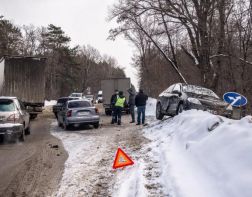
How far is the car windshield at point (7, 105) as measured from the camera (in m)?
12.3

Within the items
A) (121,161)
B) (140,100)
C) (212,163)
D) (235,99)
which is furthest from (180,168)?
(140,100)

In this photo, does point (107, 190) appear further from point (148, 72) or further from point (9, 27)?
point (9, 27)

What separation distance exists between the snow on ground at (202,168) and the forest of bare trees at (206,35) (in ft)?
25.9

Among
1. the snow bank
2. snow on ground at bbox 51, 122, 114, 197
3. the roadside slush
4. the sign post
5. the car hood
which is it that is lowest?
the roadside slush

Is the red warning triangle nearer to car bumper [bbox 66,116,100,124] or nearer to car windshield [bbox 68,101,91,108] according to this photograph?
car bumper [bbox 66,116,100,124]

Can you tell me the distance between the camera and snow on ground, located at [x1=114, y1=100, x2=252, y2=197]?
16.9ft

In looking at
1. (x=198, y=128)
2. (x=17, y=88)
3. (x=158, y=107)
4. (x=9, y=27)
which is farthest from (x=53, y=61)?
(x=198, y=128)

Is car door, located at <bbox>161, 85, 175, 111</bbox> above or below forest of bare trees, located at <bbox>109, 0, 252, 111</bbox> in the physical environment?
below

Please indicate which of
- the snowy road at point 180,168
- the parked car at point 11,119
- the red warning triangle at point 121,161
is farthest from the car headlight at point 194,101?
the red warning triangle at point 121,161

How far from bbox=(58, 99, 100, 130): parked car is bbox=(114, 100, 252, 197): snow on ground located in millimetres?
8512

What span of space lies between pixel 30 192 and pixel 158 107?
41.1ft

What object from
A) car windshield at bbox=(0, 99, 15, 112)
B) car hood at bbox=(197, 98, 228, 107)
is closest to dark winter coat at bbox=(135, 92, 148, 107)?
car hood at bbox=(197, 98, 228, 107)

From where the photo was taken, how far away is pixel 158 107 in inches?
720

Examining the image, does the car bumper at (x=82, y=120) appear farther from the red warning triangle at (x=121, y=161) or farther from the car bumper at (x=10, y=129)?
the red warning triangle at (x=121, y=161)
